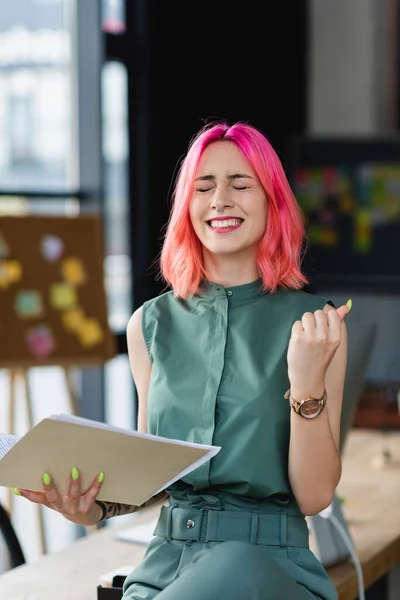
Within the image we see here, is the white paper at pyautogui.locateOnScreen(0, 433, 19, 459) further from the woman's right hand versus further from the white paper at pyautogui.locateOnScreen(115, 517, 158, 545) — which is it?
the white paper at pyautogui.locateOnScreen(115, 517, 158, 545)

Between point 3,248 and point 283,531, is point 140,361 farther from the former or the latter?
point 3,248

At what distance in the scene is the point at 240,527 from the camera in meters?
1.42

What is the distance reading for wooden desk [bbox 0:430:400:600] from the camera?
5.62ft

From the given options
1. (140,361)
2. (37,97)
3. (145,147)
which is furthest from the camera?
(145,147)

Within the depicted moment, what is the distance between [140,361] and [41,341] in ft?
6.41

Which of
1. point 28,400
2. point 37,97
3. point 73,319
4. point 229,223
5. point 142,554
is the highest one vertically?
point 37,97

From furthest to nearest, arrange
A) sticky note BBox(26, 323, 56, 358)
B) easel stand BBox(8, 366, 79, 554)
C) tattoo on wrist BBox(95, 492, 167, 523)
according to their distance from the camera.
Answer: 1. sticky note BBox(26, 323, 56, 358)
2. easel stand BBox(8, 366, 79, 554)
3. tattoo on wrist BBox(95, 492, 167, 523)

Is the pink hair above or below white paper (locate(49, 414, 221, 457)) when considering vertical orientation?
above

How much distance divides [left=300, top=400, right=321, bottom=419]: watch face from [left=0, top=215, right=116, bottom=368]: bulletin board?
2.16 m

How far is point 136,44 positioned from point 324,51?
1.85 m

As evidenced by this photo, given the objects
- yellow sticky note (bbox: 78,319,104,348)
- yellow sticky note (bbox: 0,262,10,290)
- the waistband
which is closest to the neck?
the waistband

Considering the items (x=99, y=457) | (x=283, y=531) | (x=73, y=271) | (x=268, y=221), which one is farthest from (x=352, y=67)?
(x=99, y=457)

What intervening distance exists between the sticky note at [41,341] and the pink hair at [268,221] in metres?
1.95

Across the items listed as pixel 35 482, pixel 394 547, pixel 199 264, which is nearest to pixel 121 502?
pixel 35 482
